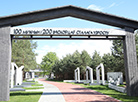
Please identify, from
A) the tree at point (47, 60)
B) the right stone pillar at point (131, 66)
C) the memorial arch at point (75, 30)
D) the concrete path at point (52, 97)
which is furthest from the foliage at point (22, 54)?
the right stone pillar at point (131, 66)

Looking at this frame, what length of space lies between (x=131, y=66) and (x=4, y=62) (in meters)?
10.6

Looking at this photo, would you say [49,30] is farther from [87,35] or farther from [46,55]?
[46,55]

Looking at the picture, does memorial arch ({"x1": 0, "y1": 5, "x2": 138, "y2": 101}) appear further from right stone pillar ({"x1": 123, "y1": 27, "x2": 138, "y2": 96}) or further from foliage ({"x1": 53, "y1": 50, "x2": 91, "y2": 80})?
foliage ({"x1": 53, "y1": 50, "x2": 91, "y2": 80})

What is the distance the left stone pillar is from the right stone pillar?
994cm

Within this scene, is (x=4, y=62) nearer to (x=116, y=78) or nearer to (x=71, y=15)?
(x=71, y=15)

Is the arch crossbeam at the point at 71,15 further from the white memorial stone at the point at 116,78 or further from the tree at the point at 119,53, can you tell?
the tree at the point at 119,53

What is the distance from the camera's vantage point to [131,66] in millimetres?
11648

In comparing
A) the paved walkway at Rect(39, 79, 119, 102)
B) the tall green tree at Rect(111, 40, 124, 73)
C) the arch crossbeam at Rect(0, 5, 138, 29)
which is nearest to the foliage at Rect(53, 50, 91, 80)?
→ the tall green tree at Rect(111, 40, 124, 73)

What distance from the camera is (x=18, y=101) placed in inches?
389

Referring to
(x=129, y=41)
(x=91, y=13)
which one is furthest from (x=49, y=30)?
(x=129, y=41)

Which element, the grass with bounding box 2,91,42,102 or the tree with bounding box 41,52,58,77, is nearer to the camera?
the grass with bounding box 2,91,42,102

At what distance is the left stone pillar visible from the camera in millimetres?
10358

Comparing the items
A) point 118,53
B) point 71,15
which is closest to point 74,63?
point 118,53

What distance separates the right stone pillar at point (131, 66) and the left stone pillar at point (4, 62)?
9.94 m
